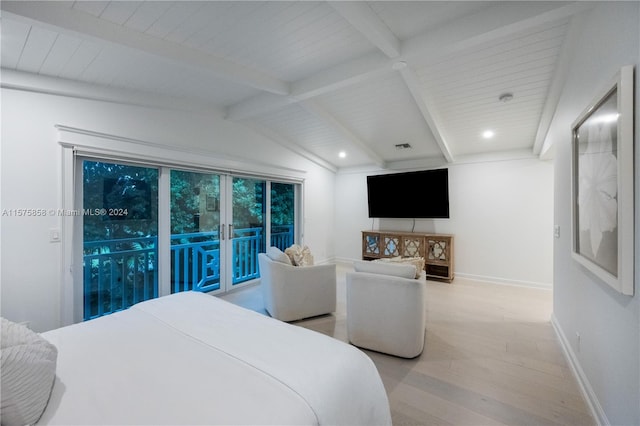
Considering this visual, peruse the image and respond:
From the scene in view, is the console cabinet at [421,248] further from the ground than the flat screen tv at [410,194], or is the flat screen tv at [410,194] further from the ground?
the flat screen tv at [410,194]

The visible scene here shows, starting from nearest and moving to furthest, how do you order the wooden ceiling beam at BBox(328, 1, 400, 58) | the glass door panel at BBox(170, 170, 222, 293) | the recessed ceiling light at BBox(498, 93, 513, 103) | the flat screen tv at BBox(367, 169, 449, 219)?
the wooden ceiling beam at BBox(328, 1, 400, 58)
the recessed ceiling light at BBox(498, 93, 513, 103)
the glass door panel at BBox(170, 170, 222, 293)
the flat screen tv at BBox(367, 169, 449, 219)

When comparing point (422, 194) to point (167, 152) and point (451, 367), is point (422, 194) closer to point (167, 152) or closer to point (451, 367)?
point (451, 367)

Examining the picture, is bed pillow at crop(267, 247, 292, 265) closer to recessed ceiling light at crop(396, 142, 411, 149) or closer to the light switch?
the light switch

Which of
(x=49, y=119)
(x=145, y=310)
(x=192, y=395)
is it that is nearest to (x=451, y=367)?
(x=192, y=395)

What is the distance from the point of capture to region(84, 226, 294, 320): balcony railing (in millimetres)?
2926

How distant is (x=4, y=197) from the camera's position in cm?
228

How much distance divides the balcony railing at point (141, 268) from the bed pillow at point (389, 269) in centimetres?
241

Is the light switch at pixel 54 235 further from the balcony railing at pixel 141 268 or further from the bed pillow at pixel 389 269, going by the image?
the bed pillow at pixel 389 269

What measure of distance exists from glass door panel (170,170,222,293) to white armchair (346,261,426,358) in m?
2.36

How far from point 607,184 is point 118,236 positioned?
162 inches

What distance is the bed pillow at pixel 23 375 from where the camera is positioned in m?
0.82

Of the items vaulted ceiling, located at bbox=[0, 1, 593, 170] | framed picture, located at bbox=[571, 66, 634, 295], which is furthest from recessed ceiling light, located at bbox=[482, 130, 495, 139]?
framed picture, located at bbox=[571, 66, 634, 295]

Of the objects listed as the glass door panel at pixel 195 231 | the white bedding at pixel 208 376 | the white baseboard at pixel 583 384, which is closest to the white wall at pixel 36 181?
the glass door panel at pixel 195 231

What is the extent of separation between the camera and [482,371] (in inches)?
85.4
